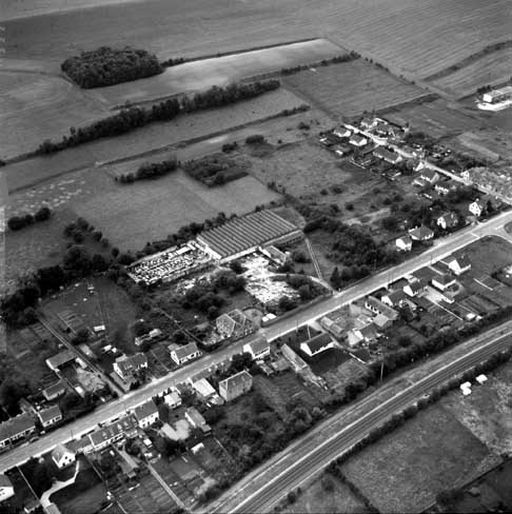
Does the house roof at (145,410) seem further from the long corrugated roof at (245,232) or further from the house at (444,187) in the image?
the house at (444,187)

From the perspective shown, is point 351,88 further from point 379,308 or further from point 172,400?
point 172,400

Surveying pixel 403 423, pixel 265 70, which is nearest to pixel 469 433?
pixel 403 423

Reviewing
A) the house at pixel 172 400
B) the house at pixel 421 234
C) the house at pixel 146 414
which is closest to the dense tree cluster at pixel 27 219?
the house at pixel 172 400

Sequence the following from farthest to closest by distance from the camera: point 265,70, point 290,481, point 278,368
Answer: point 265,70 < point 278,368 < point 290,481

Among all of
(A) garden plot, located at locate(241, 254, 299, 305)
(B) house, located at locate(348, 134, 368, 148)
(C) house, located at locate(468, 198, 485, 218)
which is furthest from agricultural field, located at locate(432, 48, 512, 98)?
(A) garden plot, located at locate(241, 254, 299, 305)

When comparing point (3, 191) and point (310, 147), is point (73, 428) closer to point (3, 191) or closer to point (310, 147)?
point (3, 191)

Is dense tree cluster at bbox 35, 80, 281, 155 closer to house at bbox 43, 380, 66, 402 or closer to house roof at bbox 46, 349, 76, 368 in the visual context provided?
house roof at bbox 46, 349, 76, 368

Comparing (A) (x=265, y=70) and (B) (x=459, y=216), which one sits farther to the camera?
(A) (x=265, y=70)
